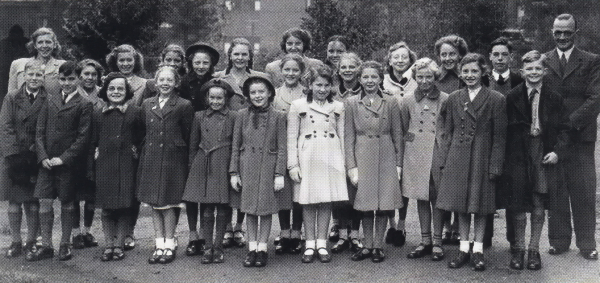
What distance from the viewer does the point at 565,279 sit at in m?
6.21

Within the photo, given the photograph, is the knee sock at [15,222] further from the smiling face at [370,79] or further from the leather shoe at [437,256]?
the leather shoe at [437,256]

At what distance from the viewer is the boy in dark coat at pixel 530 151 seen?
6.47 meters

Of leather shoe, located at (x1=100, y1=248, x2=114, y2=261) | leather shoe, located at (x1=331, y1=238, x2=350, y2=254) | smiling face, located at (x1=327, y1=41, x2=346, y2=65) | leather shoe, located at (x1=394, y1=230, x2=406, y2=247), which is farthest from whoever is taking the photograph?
smiling face, located at (x1=327, y1=41, x2=346, y2=65)

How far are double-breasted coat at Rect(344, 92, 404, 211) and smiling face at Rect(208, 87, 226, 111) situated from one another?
1201 millimetres

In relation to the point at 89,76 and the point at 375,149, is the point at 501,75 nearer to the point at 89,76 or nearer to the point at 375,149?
the point at 375,149

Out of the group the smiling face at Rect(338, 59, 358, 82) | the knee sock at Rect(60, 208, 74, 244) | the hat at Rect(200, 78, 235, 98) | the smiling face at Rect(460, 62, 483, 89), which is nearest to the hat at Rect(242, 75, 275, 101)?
the hat at Rect(200, 78, 235, 98)

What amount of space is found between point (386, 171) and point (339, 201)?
0.57 meters

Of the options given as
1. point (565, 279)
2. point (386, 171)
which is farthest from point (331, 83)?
point (565, 279)

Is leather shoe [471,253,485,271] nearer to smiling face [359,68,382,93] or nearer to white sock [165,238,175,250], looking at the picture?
smiling face [359,68,382,93]

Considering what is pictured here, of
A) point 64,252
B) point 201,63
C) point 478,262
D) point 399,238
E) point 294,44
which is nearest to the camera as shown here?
point 478,262

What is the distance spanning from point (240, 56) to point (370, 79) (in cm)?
145

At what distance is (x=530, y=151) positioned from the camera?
6.53m

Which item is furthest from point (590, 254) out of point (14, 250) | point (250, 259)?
point (14, 250)

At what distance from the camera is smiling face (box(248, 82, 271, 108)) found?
6.65 metres
